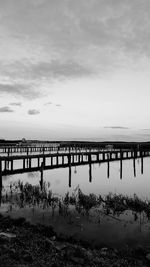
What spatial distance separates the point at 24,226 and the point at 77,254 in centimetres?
388

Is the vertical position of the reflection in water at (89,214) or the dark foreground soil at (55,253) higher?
the dark foreground soil at (55,253)

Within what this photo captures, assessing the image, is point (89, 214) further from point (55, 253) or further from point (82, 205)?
point (55, 253)

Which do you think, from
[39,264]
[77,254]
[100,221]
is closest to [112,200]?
[100,221]

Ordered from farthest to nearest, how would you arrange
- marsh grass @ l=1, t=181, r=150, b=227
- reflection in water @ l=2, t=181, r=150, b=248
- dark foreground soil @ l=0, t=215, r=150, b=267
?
marsh grass @ l=1, t=181, r=150, b=227 < reflection in water @ l=2, t=181, r=150, b=248 < dark foreground soil @ l=0, t=215, r=150, b=267

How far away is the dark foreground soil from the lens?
695 cm

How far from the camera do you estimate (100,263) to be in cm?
755

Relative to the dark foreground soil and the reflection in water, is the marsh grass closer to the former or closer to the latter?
the reflection in water

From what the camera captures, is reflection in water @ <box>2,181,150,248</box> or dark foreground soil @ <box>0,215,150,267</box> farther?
reflection in water @ <box>2,181,150,248</box>

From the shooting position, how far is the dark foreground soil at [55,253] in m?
6.95

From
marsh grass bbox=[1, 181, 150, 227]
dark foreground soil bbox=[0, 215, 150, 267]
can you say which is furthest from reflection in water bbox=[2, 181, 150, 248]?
dark foreground soil bbox=[0, 215, 150, 267]

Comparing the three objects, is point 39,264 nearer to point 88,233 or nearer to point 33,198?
point 88,233

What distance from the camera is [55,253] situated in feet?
25.5

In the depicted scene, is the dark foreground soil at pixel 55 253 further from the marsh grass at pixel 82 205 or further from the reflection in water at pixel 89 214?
the marsh grass at pixel 82 205

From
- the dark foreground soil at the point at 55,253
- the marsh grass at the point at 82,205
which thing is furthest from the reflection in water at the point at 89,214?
the dark foreground soil at the point at 55,253
